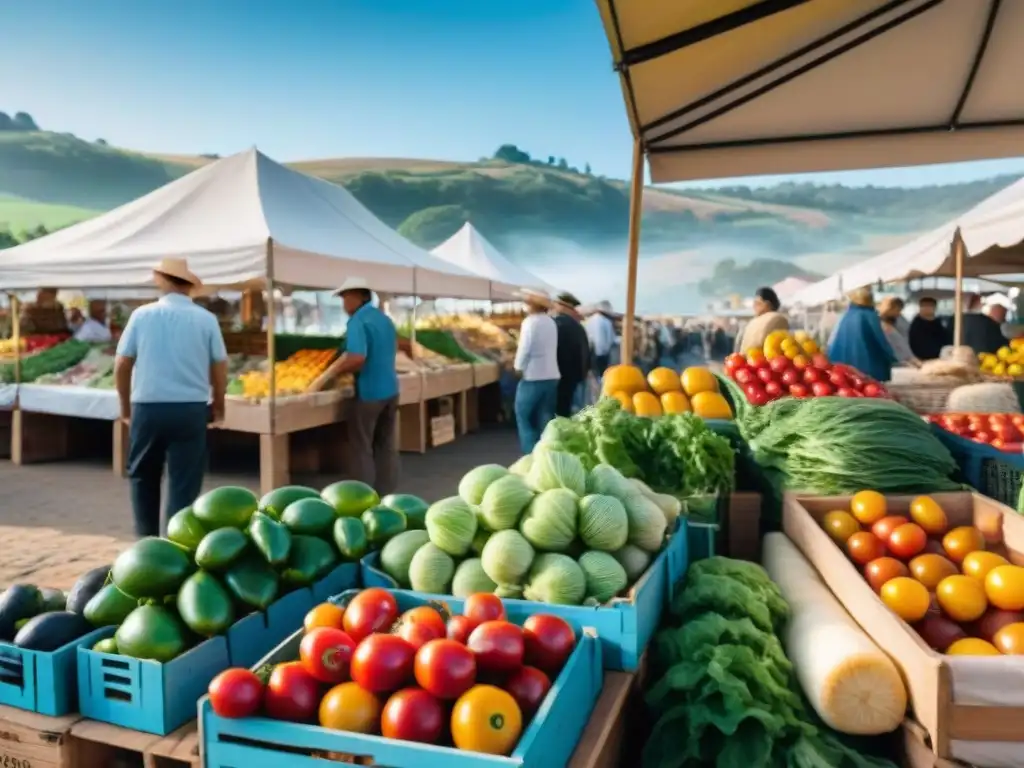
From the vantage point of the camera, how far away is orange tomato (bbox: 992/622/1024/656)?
184 cm

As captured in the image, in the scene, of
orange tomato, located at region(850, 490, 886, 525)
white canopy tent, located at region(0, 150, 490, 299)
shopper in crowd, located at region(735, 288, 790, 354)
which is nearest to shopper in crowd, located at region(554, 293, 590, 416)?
white canopy tent, located at region(0, 150, 490, 299)

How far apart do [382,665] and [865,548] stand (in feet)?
5.48

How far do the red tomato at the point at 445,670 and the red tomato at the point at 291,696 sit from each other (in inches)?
8.2

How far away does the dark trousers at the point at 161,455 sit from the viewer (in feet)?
13.9

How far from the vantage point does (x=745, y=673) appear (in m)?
1.84

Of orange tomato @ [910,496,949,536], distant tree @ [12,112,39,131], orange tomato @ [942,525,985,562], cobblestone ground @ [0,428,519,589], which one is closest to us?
orange tomato @ [942,525,985,562]

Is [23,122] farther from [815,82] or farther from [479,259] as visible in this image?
[815,82]

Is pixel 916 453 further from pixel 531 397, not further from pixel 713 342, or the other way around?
pixel 713 342

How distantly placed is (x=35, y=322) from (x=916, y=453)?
10.8 meters

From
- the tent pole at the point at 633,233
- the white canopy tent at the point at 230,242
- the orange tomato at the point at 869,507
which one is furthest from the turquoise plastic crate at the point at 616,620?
the white canopy tent at the point at 230,242

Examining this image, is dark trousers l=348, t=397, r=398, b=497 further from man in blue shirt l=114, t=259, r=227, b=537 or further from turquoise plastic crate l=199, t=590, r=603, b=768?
turquoise plastic crate l=199, t=590, r=603, b=768

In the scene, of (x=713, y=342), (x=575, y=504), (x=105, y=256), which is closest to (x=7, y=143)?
(x=713, y=342)

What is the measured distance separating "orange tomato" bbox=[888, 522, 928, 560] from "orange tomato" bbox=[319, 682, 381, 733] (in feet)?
5.73

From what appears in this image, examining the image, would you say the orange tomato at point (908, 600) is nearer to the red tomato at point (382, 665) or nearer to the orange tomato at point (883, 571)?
the orange tomato at point (883, 571)
